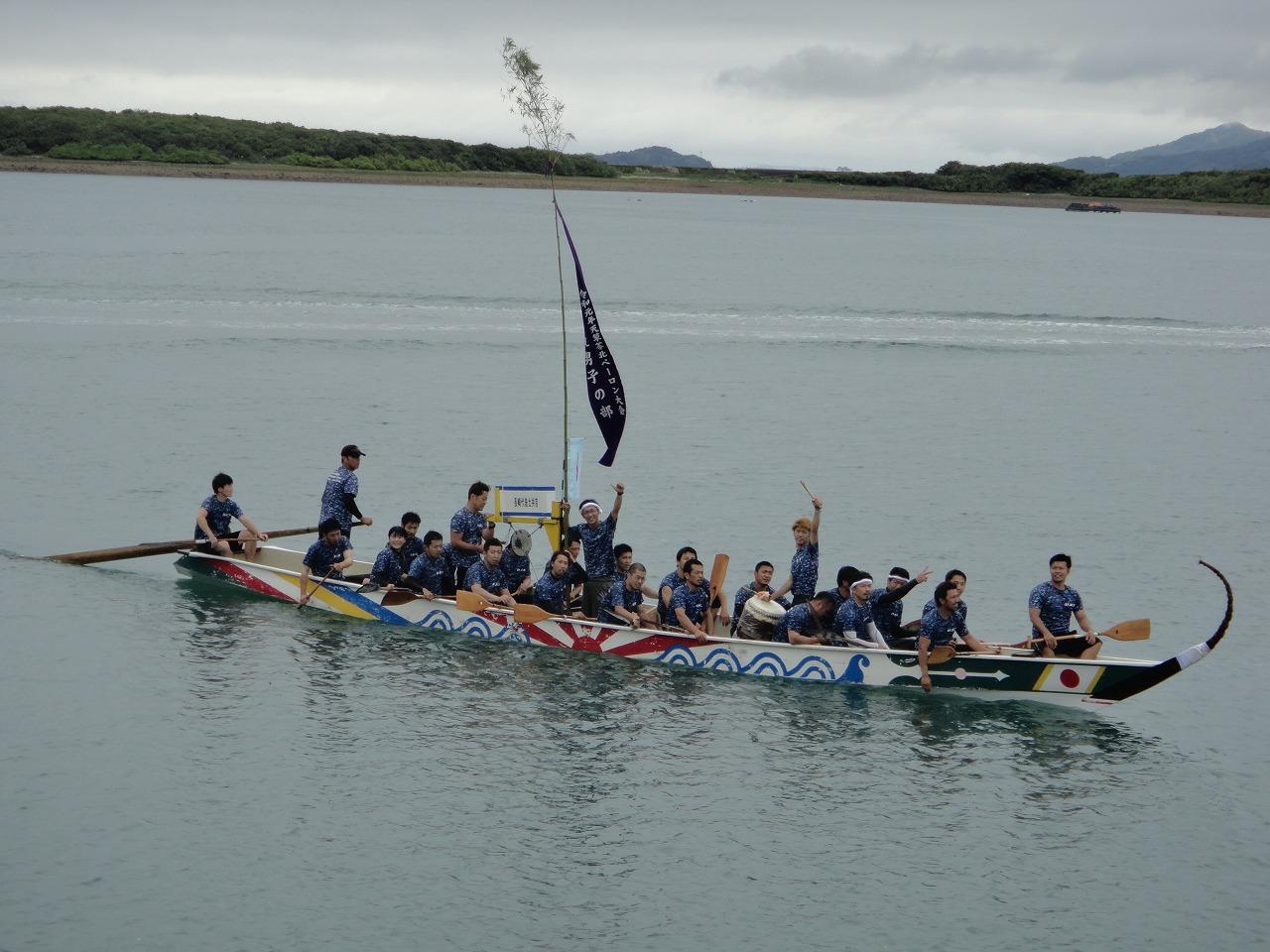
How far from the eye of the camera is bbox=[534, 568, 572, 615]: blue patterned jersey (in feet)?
68.5

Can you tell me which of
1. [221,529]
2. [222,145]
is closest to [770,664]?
[221,529]

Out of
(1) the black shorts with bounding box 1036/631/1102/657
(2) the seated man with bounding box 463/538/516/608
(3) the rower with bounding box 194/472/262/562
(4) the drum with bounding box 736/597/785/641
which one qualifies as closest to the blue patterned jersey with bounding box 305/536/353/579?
(3) the rower with bounding box 194/472/262/562

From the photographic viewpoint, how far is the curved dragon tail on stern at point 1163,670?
57.7 ft

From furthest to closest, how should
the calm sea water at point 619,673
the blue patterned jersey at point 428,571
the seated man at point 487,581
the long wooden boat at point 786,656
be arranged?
the blue patterned jersey at point 428,571 < the seated man at point 487,581 < the long wooden boat at point 786,656 < the calm sea water at point 619,673

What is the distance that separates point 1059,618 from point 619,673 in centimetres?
612

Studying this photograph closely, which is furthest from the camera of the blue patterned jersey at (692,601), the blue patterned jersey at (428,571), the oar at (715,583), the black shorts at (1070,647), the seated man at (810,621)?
the blue patterned jersey at (428,571)

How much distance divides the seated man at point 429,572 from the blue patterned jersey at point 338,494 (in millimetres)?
1515

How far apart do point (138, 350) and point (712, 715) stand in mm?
33950

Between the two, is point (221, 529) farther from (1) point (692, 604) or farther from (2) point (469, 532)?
(1) point (692, 604)

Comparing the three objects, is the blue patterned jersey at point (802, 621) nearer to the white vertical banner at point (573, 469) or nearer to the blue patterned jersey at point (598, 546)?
the blue patterned jersey at point (598, 546)

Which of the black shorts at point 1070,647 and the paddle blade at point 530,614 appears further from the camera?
the paddle blade at point 530,614

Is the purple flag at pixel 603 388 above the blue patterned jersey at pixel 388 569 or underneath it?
above

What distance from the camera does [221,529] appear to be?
2362 cm

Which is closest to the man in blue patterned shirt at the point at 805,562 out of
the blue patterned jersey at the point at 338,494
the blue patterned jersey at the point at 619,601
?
the blue patterned jersey at the point at 619,601
